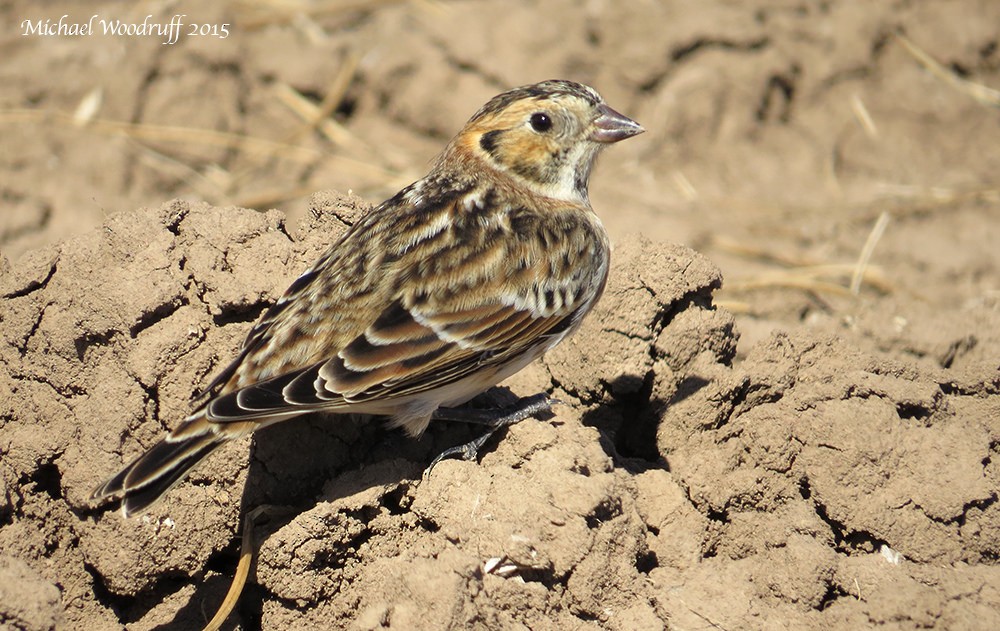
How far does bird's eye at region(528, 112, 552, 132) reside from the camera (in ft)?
19.7

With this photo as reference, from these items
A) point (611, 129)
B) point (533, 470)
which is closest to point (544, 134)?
point (611, 129)

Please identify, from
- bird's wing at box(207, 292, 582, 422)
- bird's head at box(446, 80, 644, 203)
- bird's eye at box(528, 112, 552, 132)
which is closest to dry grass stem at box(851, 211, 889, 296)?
bird's head at box(446, 80, 644, 203)

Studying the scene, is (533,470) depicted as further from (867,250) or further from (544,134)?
(867,250)

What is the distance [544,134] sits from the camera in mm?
6031

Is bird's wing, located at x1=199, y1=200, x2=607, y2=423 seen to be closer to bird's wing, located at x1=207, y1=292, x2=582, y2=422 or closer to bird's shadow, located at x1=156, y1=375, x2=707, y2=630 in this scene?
bird's wing, located at x1=207, y1=292, x2=582, y2=422

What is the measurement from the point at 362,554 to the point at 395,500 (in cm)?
27

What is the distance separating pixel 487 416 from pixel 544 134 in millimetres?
1622

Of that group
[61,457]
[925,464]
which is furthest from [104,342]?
[925,464]

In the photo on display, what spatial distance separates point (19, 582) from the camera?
4.42 metres

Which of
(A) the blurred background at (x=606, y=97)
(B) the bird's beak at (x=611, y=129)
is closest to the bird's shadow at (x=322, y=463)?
(B) the bird's beak at (x=611, y=129)

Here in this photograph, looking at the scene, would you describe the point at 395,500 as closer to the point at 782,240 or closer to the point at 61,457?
the point at 61,457

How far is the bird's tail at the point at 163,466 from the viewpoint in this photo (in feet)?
14.2

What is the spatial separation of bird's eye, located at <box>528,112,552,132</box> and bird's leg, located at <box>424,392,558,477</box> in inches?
56.2

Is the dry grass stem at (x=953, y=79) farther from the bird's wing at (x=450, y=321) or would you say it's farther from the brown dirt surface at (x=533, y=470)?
the bird's wing at (x=450, y=321)
